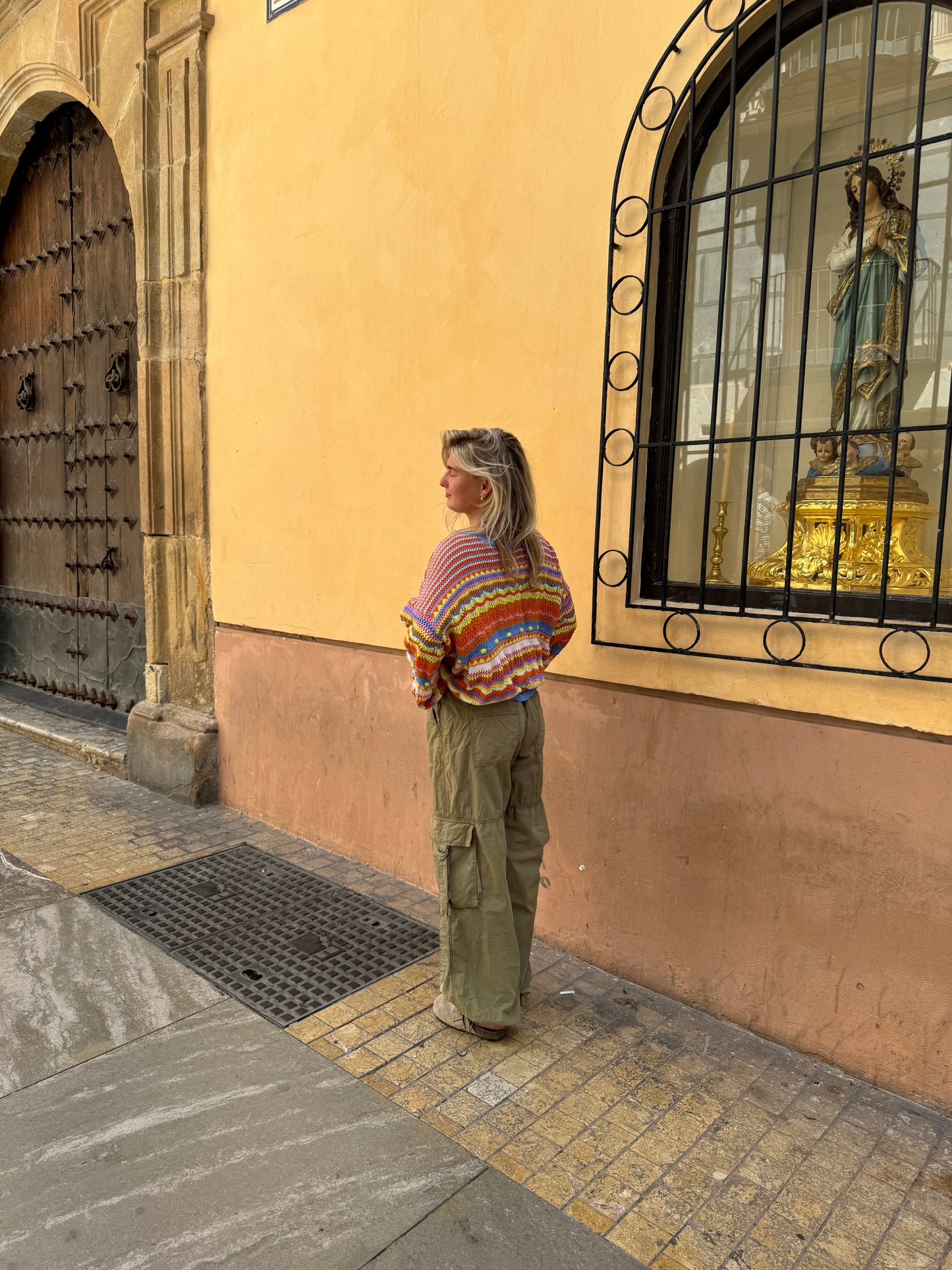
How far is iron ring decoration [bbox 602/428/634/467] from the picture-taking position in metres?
2.93

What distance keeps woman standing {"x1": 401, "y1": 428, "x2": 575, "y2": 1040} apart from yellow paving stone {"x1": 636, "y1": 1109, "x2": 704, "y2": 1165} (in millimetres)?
488

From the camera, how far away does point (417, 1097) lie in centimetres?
240

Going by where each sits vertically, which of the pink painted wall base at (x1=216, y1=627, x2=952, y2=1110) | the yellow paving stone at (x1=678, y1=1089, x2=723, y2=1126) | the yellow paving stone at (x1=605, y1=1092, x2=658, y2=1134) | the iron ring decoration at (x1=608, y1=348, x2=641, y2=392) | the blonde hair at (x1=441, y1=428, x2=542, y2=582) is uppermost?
the iron ring decoration at (x1=608, y1=348, x2=641, y2=392)

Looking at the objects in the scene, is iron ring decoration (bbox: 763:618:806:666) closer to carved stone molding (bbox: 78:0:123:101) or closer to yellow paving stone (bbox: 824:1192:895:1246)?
yellow paving stone (bbox: 824:1192:895:1246)

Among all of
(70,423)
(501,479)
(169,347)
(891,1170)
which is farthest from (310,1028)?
(70,423)

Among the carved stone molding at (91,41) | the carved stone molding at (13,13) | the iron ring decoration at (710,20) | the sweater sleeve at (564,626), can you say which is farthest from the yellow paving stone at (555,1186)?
the carved stone molding at (13,13)

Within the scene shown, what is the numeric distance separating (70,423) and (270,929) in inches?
166

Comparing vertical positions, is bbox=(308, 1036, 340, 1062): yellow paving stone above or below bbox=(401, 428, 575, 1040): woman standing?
below

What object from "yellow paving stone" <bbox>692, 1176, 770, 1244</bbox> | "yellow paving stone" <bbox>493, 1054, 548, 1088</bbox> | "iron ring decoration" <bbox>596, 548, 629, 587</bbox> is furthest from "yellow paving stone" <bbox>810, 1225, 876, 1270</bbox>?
"iron ring decoration" <bbox>596, 548, 629, 587</bbox>

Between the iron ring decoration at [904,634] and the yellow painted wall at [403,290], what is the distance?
0.05m

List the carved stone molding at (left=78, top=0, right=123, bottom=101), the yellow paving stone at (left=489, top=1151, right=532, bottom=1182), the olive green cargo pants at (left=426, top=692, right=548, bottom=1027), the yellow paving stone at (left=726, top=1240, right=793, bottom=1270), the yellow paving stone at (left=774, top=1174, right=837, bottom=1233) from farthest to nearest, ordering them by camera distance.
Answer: the carved stone molding at (left=78, top=0, right=123, bottom=101), the olive green cargo pants at (left=426, top=692, right=548, bottom=1027), the yellow paving stone at (left=489, top=1151, right=532, bottom=1182), the yellow paving stone at (left=774, top=1174, right=837, bottom=1233), the yellow paving stone at (left=726, top=1240, right=793, bottom=1270)

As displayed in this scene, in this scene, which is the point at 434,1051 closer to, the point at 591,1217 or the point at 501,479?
the point at 591,1217

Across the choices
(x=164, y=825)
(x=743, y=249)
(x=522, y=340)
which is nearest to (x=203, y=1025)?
(x=164, y=825)

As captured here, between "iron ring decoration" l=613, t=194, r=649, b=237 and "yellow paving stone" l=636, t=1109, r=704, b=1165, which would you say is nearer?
"yellow paving stone" l=636, t=1109, r=704, b=1165
